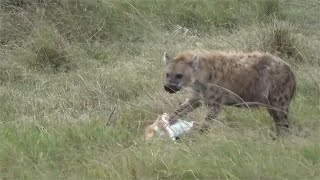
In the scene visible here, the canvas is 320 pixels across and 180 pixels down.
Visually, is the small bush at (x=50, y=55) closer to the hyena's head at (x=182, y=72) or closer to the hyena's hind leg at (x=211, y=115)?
the hyena's head at (x=182, y=72)

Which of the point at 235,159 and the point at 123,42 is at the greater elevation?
the point at 235,159

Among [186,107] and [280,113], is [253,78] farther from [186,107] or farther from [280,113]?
[186,107]

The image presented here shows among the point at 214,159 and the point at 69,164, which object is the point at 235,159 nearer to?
the point at 214,159

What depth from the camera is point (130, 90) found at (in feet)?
20.2

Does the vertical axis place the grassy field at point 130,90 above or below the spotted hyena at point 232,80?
below

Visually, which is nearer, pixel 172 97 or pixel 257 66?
pixel 257 66

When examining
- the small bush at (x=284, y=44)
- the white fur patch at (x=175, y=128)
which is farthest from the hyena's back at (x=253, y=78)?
the small bush at (x=284, y=44)

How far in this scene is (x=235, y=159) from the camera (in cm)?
403

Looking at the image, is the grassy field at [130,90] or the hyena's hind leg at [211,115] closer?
the grassy field at [130,90]

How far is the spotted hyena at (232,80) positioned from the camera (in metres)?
5.29

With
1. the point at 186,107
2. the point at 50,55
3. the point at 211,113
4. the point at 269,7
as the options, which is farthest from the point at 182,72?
the point at 269,7

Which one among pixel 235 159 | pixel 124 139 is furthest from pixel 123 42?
pixel 235 159

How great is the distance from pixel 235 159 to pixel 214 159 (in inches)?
4.9

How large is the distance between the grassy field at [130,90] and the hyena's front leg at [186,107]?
72mm
